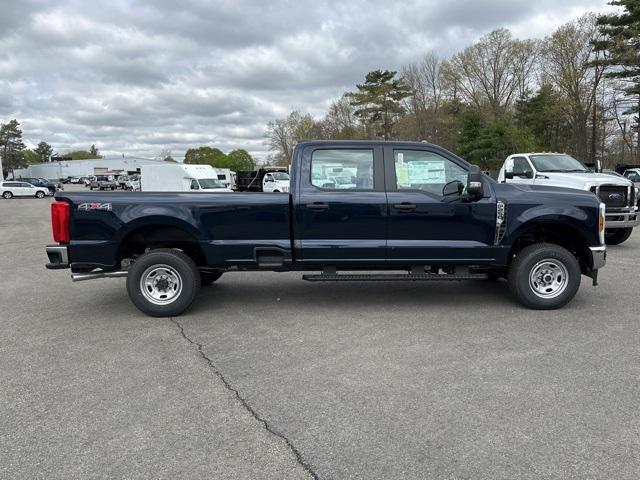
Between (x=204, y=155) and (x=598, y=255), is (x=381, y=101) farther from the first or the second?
(x=204, y=155)

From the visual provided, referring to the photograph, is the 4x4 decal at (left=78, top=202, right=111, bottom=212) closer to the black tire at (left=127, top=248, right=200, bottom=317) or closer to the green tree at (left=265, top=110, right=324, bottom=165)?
the black tire at (left=127, top=248, right=200, bottom=317)

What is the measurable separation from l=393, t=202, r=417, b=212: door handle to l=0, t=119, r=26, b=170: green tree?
119688 mm

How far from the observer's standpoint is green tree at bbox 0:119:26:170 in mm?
105875

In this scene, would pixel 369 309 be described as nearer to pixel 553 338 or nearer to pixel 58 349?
pixel 553 338

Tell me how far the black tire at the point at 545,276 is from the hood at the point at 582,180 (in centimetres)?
538

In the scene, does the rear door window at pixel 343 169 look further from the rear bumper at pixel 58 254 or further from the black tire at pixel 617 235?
the black tire at pixel 617 235

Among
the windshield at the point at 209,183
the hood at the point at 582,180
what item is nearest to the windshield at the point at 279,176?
the windshield at the point at 209,183

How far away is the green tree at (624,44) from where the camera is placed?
3297 centimetres

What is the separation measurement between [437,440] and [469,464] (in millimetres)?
280

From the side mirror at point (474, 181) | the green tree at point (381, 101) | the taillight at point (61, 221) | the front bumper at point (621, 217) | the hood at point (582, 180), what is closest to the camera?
the side mirror at point (474, 181)

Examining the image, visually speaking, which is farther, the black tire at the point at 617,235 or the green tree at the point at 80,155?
the green tree at the point at 80,155

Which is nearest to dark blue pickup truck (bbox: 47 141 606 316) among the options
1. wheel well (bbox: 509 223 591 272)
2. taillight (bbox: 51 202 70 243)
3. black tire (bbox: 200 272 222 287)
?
taillight (bbox: 51 202 70 243)

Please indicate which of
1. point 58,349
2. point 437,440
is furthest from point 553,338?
point 58,349

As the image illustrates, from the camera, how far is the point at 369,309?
6.09m
